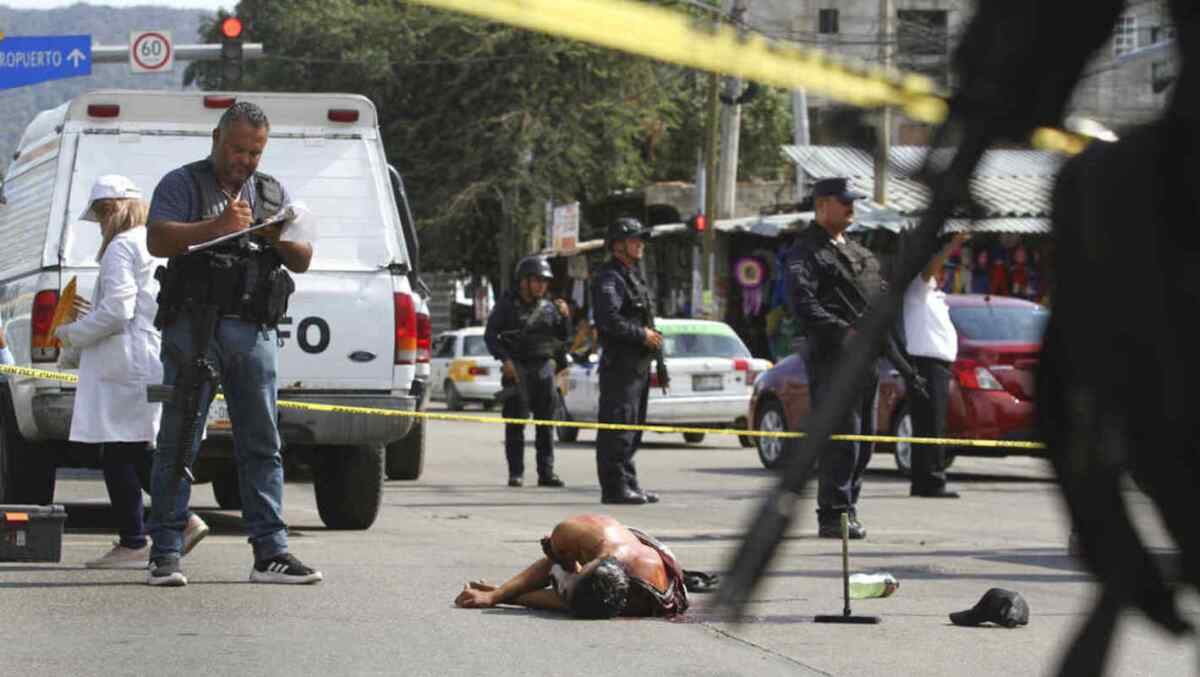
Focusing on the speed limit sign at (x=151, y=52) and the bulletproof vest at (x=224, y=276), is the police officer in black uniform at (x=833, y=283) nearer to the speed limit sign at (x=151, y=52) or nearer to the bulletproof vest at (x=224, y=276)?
the bulletproof vest at (x=224, y=276)

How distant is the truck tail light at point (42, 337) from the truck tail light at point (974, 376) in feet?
26.1

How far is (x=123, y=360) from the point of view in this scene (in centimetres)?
898

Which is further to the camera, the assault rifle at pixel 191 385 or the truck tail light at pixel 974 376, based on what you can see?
the truck tail light at pixel 974 376

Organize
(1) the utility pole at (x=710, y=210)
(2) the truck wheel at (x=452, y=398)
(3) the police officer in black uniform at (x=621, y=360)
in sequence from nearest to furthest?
(3) the police officer in black uniform at (x=621, y=360) < (1) the utility pole at (x=710, y=210) < (2) the truck wheel at (x=452, y=398)

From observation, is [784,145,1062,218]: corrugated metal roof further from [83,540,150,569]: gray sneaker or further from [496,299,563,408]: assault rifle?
[496,299,563,408]: assault rifle

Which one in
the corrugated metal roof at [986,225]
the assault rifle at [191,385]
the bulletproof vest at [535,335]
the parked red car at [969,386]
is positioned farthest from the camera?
the bulletproof vest at [535,335]

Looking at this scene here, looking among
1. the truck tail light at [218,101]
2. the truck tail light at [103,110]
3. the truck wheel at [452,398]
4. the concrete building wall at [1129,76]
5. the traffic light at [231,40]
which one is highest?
the traffic light at [231,40]

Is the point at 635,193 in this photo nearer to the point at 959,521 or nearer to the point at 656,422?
the point at 656,422

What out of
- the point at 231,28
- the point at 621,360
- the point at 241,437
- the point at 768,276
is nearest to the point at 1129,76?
the point at 241,437

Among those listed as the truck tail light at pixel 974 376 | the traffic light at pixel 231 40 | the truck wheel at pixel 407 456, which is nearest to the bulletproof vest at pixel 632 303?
the truck wheel at pixel 407 456

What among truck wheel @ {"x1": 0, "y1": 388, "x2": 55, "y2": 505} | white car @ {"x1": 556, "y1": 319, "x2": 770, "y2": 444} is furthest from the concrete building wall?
white car @ {"x1": 556, "y1": 319, "x2": 770, "y2": 444}

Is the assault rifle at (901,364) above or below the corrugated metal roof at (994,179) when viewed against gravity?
below

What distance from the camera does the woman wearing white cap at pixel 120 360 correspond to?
8.86m

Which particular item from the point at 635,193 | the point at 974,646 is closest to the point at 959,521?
the point at 974,646
